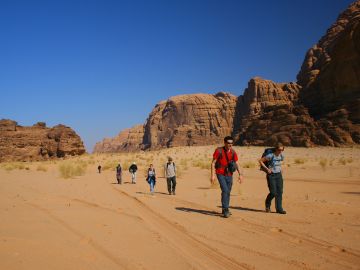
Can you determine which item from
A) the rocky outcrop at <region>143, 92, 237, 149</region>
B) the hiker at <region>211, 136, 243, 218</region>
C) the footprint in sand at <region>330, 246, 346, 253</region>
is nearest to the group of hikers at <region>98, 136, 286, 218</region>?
the hiker at <region>211, 136, 243, 218</region>

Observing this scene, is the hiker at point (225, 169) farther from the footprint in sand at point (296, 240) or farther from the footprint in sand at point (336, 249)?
the footprint in sand at point (336, 249)

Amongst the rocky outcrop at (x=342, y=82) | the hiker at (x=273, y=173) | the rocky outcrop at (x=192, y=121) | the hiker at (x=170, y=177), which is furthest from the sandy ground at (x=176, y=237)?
the rocky outcrop at (x=192, y=121)

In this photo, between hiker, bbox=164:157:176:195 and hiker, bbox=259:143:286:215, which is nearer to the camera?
hiker, bbox=259:143:286:215

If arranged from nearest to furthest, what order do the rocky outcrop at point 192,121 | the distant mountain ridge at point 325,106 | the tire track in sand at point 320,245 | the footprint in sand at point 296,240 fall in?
the tire track in sand at point 320,245 → the footprint in sand at point 296,240 → the distant mountain ridge at point 325,106 → the rocky outcrop at point 192,121

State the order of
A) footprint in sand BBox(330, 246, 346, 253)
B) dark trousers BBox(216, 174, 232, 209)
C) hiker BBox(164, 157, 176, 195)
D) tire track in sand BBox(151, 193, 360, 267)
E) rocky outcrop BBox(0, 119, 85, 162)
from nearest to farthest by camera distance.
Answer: tire track in sand BBox(151, 193, 360, 267)
footprint in sand BBox(330, 246, 346, 253)
dark trousers BBox(216, 174, 232, 209)
hiker BBox(164, 157, 176, 195)
rocky outcrop BBox(0, 119, 85, 162)

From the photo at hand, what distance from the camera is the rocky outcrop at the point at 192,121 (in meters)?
146

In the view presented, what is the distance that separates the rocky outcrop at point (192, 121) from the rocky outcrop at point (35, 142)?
80297 millimetres

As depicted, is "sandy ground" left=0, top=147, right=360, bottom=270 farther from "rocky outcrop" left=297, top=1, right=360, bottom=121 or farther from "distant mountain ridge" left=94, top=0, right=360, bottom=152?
"rocky outcrop" left=297, top=1, right=360, bottom=121

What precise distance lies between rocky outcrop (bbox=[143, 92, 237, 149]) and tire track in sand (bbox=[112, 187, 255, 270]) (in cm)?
13348

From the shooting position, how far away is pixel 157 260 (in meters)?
4.68

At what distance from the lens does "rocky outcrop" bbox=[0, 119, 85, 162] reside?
57966mm

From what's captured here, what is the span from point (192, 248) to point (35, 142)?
6000cm

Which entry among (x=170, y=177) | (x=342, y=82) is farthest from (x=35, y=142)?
(x=170, y=177)

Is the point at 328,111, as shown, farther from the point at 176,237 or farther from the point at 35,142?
the point at 176,237
